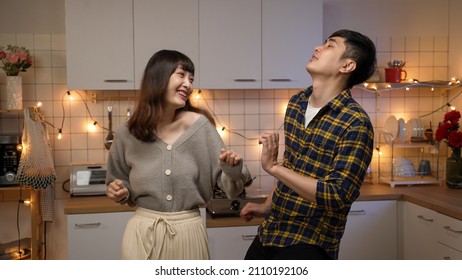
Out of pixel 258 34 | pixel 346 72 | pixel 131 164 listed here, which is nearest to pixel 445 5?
pixel 258 34

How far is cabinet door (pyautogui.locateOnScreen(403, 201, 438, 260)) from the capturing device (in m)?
2.21

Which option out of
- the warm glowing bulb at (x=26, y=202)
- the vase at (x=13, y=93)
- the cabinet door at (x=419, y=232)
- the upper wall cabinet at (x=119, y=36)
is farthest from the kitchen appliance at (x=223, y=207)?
the vase at (x=13, y=93)

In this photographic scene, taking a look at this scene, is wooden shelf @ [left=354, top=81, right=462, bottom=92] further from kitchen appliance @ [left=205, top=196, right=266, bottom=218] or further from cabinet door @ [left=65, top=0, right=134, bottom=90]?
cabinet door @ [left=65, top=0, right=134, bottom=90]

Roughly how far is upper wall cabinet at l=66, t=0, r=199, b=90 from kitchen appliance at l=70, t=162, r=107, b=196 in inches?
14.8

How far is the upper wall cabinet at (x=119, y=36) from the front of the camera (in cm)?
229

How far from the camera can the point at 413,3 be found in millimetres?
2775

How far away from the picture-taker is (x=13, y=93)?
234 centimetres

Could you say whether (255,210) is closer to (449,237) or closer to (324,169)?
(324,169)

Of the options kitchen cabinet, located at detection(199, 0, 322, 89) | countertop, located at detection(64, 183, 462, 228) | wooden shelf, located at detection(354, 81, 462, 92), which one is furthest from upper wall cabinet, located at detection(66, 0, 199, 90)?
wooden shelf, located at detection(354, 81, 462, 92)

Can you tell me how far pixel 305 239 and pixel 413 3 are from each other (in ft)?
6.24

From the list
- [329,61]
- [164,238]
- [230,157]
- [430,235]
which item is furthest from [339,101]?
[430,235]

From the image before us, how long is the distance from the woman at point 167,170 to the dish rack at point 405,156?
150 cm

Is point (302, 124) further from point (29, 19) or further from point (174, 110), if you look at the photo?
point (29, 19)

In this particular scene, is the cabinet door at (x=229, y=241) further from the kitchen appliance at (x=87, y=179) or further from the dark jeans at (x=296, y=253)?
the dark jeans at (x=296, y=253)
